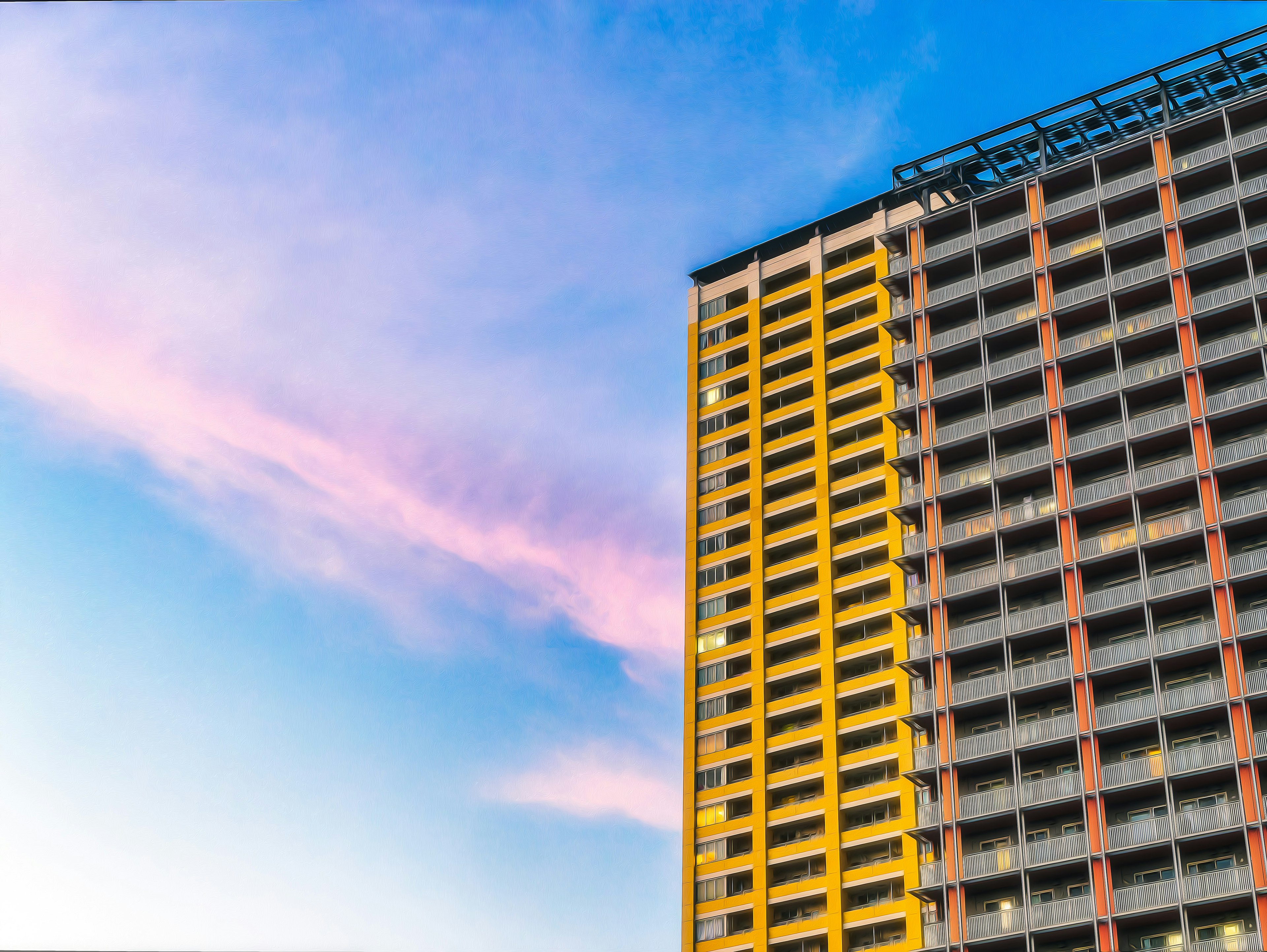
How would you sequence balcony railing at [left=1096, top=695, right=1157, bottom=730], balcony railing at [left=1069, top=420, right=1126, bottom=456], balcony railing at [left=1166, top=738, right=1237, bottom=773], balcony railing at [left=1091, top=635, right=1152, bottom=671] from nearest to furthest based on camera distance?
balcony railing at [left=1166, top=738, right=1237, bottom=773]
balcony railing at [left=1096, top=695, right=1157, bottom=730]
balcony railing at [left=1091, top=635, right=1152, bottom=671]
balcony railing at [left=1069, top=420, right=1126, bottom=456]

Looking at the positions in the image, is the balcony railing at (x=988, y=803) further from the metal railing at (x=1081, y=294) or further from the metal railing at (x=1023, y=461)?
the metal railing at (x=1081, y=294)

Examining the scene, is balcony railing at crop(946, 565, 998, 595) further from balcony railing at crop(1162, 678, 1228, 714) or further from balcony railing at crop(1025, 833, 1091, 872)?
balcony railing at crop(1025, 833, 1091, 872)

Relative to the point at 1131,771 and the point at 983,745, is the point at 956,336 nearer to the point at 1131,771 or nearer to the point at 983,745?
the point at 983,745

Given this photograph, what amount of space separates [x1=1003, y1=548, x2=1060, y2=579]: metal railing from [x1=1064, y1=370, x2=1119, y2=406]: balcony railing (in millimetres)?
10679

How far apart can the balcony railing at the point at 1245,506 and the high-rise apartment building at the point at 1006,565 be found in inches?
13.5

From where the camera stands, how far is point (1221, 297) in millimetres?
92625

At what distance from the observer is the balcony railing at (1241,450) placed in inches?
3423

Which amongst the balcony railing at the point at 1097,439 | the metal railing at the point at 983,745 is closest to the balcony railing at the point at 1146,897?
the metal railing at the point at 983,745

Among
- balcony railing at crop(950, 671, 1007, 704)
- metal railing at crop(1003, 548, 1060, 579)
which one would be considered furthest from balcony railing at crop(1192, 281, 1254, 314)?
balcony railing at crop(950, 671, 1007, 704)

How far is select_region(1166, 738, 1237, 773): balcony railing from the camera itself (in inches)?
3125

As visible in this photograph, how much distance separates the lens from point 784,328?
12400 centimetres

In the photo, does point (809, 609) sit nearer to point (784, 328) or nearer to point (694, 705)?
point (694, 705)

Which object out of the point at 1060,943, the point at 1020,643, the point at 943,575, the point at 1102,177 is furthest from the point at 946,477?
the point at 1060,943

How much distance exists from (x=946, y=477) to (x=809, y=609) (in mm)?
17969
